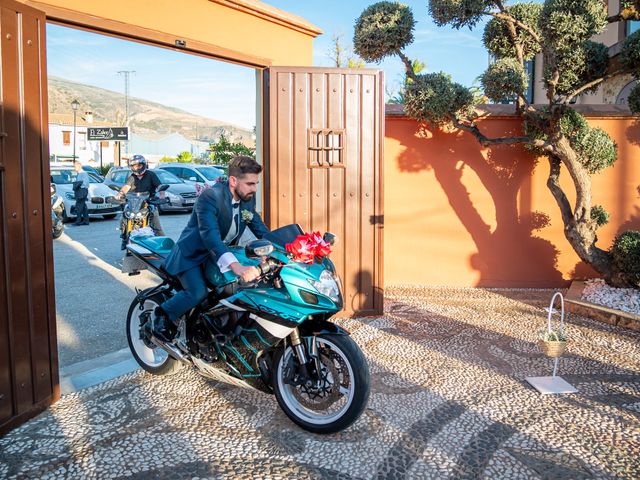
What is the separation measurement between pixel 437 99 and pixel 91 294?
4966 millimetres

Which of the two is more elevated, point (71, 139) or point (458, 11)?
point (71, 139)

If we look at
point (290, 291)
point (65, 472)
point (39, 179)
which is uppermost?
point (39, 179)

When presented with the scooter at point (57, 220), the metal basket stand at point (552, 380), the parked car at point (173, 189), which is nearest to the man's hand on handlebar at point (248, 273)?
the metal basket stand at point (552, 380)

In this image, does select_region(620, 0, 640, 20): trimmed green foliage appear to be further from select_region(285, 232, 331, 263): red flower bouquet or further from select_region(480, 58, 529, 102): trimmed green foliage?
select_region(285, 232, 331, 263): red flower bouquet

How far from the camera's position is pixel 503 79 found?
262 inches

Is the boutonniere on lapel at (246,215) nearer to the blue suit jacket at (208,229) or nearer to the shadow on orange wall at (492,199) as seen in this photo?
the blue suit jacket at (208,229)

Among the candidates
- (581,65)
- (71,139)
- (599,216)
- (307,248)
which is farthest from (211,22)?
(71,139)

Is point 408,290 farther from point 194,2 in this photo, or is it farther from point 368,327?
point 194,2

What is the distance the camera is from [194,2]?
535cm

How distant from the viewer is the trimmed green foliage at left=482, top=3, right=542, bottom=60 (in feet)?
22.7

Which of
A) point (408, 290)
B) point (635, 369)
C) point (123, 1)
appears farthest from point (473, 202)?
point (123, 1)

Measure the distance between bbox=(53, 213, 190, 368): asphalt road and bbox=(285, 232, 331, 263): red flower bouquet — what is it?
2688 mm

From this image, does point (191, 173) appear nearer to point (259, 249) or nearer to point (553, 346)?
point (553, 346)

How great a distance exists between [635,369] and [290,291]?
320cm
